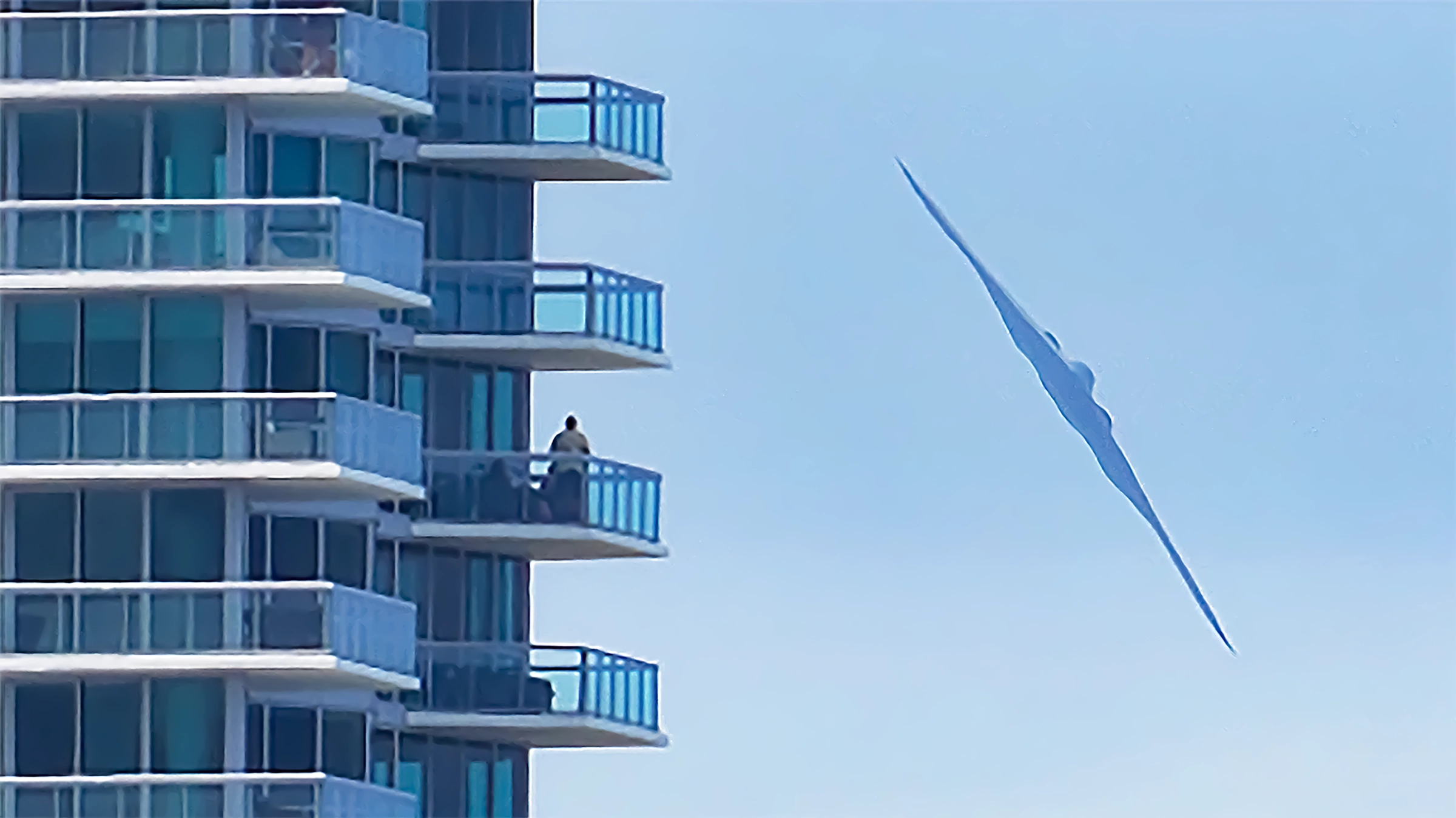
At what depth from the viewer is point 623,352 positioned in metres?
174

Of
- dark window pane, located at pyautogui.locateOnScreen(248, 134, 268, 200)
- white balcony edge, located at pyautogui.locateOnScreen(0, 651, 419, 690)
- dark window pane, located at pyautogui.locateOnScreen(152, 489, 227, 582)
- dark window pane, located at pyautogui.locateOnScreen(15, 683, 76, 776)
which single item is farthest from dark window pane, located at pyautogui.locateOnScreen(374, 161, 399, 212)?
dark window pane, located at pyautogui.locateOnScreen(15, 683, 76, 776)

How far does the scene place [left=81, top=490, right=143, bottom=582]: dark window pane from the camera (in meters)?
162

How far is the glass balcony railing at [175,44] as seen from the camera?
162125 mm

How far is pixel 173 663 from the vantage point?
160m

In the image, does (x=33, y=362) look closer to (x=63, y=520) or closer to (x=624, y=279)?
(x=63, y=520)

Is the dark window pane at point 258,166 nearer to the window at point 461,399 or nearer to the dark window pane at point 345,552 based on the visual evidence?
the dark window pane at point 345,552

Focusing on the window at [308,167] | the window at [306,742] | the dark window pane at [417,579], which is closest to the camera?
the window at [306,742]

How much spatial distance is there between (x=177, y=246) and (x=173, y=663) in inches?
255

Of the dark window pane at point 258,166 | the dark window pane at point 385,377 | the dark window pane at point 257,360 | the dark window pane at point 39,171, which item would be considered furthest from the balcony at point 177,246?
the dark window pane at point 385,377

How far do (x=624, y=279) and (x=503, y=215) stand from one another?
2.52m

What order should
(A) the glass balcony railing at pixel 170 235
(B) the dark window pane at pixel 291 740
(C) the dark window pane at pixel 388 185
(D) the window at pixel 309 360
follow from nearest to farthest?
(A) the glass balcony railing at pixel 170 235 → (B) the dark window pane at pixel 291 740 → (D) the window at pixel 309 360 → (C) the dark window pane at pixel 388 185

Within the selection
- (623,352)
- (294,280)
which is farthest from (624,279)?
(294,280)

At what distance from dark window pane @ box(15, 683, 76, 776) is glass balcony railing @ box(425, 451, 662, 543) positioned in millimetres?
12611

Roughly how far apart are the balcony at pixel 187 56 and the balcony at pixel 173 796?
34.1ft
